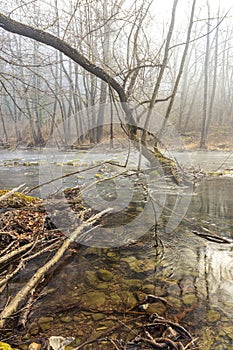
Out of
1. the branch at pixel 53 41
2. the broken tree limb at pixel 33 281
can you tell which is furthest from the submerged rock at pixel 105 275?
the branch at pixel 53 41

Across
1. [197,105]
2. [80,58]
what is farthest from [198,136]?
[80,58]

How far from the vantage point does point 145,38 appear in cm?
640

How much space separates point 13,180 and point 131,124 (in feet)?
12.8

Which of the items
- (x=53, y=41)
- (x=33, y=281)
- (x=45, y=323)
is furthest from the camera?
(x=53, y=41)

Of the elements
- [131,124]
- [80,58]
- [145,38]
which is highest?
[145,38]

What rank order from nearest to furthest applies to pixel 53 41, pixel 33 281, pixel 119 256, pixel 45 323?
pixel 45 323 < pixel 33 281 < pixel 119 256 < pixel 53 41

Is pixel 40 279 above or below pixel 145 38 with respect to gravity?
below

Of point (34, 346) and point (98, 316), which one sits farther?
point (98, 316)

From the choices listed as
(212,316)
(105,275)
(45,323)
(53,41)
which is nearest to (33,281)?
(45,323)

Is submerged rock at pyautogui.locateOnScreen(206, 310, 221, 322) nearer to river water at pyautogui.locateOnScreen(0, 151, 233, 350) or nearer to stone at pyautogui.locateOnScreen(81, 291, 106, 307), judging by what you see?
river water at pyautogui.locateOnScreen(0, 151, 233, 350)

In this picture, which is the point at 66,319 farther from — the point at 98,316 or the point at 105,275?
the point at 105,275

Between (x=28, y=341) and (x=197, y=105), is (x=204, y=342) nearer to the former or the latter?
(x=28, y=341)

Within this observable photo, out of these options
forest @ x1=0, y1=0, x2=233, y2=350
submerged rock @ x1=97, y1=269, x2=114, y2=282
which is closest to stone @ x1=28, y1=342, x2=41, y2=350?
forest @ x1=0, y1=0, x2=233, y2=350

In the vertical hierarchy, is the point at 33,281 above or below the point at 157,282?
above
